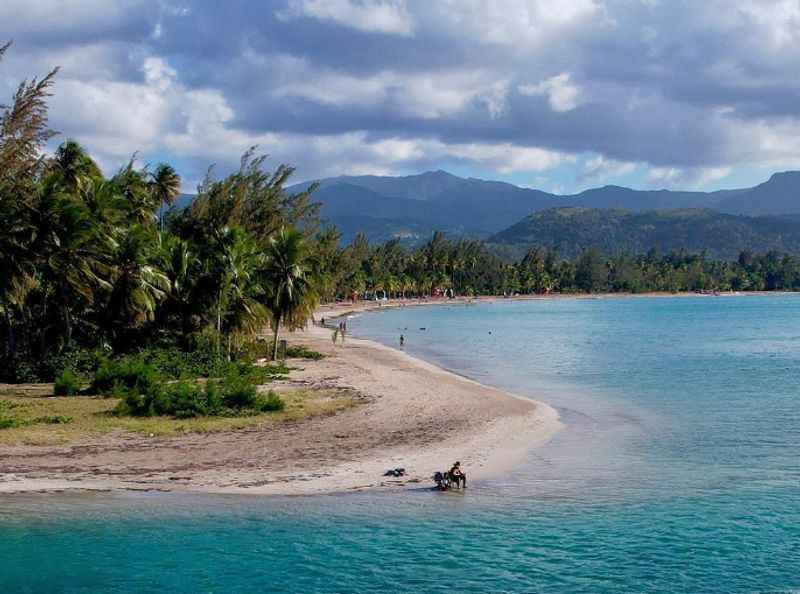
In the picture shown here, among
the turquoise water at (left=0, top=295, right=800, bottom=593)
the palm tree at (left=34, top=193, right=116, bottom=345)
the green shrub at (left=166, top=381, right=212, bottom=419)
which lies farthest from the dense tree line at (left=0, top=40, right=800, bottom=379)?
the turquoise water at (left=0, top=295, right=800, bottom=593)

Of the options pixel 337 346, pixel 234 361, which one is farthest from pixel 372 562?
pixel 337 346

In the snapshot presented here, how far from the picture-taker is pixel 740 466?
24.5 metres

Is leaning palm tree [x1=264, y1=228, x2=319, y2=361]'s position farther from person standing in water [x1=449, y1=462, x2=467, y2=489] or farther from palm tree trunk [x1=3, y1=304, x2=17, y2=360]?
person standing in water [x1=449, y1=462, x2=467, y2=489]

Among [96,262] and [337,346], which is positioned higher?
[96,262]

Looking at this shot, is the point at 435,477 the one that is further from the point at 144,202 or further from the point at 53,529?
the point at 144,202

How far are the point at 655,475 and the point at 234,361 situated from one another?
2768 centimetres

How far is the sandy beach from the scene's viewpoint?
20656mm

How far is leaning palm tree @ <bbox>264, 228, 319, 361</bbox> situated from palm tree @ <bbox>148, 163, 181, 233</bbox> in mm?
15331

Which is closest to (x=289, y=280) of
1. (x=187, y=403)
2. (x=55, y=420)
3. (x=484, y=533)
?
(x=187, y=403)

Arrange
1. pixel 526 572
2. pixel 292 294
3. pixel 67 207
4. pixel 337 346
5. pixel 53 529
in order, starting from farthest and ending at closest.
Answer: pixel 337 346, pixel 292 294, pixel 67 207, pixel 53 529, pixel 526 572

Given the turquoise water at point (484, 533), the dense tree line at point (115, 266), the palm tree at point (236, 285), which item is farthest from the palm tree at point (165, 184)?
the turquoise water at point (484, 533)

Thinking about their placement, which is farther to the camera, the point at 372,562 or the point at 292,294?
the point at 292,294

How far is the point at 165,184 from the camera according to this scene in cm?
6147

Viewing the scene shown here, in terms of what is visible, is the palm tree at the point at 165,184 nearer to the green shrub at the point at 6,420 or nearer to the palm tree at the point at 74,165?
the palm tree at the point at 74,165
